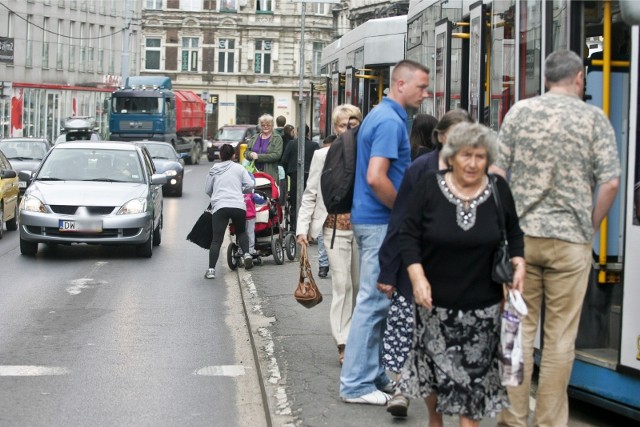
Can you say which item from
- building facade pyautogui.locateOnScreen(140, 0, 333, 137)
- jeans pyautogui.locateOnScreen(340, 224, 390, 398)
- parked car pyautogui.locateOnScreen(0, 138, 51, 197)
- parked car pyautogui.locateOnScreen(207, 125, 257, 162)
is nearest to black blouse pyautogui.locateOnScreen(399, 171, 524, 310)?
jeans pyautogui.locateOnScreen(340, 224, 390, 398)

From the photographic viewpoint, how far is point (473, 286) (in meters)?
5.57

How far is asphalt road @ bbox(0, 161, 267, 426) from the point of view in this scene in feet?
25.6

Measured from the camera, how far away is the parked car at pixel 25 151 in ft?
97.9

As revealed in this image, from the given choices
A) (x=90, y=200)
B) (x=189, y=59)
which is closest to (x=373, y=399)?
(x=90, y=200)

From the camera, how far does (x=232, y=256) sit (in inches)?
622

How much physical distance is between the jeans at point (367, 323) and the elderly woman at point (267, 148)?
1035 centimetres

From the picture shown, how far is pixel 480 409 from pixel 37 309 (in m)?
7.52

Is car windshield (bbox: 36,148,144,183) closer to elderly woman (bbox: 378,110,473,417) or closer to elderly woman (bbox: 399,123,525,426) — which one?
elderly woman (bbox: 378,110,473,417)

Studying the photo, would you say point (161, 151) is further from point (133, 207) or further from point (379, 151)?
point (379, 151)

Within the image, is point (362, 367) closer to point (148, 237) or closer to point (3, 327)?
point (3, 327)

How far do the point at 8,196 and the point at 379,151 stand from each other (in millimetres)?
15746

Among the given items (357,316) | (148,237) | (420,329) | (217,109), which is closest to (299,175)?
(148,237)

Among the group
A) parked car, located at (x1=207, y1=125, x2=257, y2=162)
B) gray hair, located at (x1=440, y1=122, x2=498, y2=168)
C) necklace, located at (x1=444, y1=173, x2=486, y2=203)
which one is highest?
parked car, located at (x1=207, y1=125, x2=257, y2=162)

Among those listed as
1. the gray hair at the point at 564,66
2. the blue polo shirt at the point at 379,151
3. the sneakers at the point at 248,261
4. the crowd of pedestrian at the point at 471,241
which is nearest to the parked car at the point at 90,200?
the sneakers at the point at 248,261
